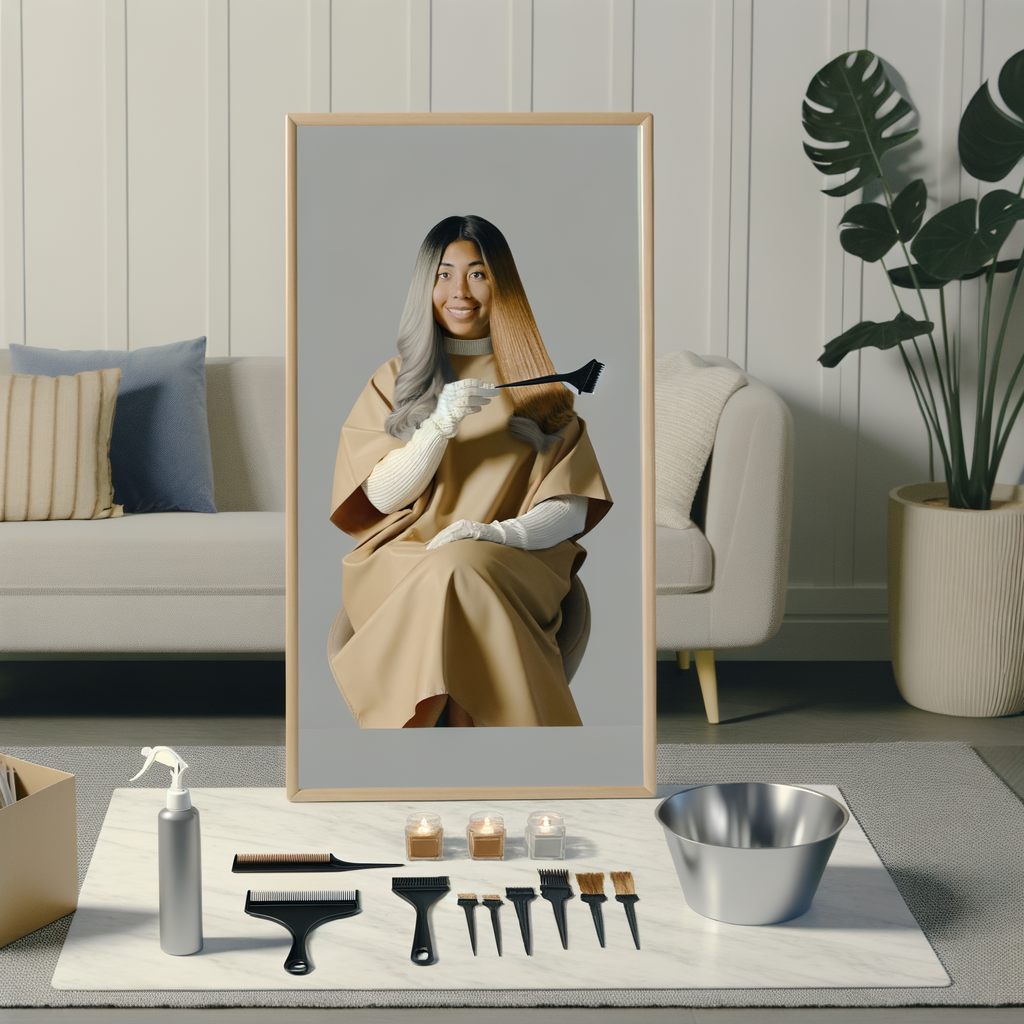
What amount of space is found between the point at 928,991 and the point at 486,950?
0.52 metres

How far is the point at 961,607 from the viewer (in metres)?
2.86

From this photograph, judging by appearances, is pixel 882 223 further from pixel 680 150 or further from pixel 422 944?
pixel 422 944

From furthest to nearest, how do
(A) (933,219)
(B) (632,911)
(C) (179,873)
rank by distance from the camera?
1. (A) (933,219)
2. (B) (632,911)
3. (C) (179,873)

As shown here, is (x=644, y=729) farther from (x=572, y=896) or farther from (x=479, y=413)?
(x=479, y=413)

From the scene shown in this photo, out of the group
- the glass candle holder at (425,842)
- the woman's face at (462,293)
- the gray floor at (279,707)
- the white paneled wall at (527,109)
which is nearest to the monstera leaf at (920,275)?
the white paneled wall at (527,109)

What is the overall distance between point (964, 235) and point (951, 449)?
21.8 inches

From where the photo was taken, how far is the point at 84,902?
1519 mm

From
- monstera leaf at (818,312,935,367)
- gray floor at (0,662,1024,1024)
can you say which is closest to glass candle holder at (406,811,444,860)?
gray floor at (0,662,1024,1024)

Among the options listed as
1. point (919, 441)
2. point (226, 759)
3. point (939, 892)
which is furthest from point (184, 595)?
point (919, 441)

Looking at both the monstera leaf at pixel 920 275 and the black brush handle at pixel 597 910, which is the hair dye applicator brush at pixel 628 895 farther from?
the monstera leaf at pixel 920 275

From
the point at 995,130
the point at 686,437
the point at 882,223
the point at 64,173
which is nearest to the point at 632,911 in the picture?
the point at 686,437

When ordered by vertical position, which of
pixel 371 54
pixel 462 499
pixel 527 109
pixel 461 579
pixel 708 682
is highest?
pixel 371 54

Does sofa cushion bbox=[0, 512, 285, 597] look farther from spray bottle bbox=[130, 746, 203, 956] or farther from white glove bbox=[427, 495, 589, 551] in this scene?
spray bottle bbox=[130, 746, 203, 956]

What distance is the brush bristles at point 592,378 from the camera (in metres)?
1.86
